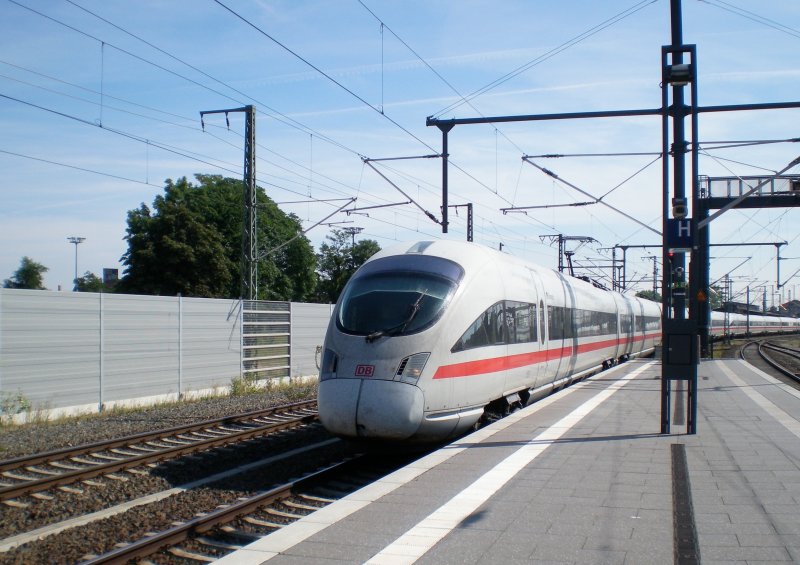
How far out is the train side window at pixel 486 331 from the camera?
10766 millimetres

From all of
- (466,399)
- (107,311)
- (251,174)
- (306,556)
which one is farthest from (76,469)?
(251,174)

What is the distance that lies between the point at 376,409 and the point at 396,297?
178 cm

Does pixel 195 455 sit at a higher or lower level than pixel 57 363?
lower

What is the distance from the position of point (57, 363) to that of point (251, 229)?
1109cm

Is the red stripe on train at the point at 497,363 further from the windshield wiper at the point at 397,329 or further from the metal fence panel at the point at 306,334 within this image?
the metal fence panel at the point at 306,334

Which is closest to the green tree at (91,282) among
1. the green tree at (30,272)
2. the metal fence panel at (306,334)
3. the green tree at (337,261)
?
the green tree at (30,272)

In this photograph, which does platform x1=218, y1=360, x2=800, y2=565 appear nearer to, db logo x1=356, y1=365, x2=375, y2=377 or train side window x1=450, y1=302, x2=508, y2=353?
train side window x1=450, y1=302, x2=508, y2=353

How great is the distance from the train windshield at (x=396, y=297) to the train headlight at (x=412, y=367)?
1.24 feet

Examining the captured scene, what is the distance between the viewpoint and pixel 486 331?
11.5 metres

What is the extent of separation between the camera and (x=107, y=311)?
667 inches

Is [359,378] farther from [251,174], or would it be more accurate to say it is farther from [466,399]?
[251,174]

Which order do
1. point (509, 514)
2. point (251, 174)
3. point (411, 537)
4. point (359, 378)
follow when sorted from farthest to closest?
point (251, 174) → point (359, 378) → point (509, 514) → point (411, 537)

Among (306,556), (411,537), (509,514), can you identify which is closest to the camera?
(306,556)

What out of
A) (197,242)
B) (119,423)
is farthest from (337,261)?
(119,423)
